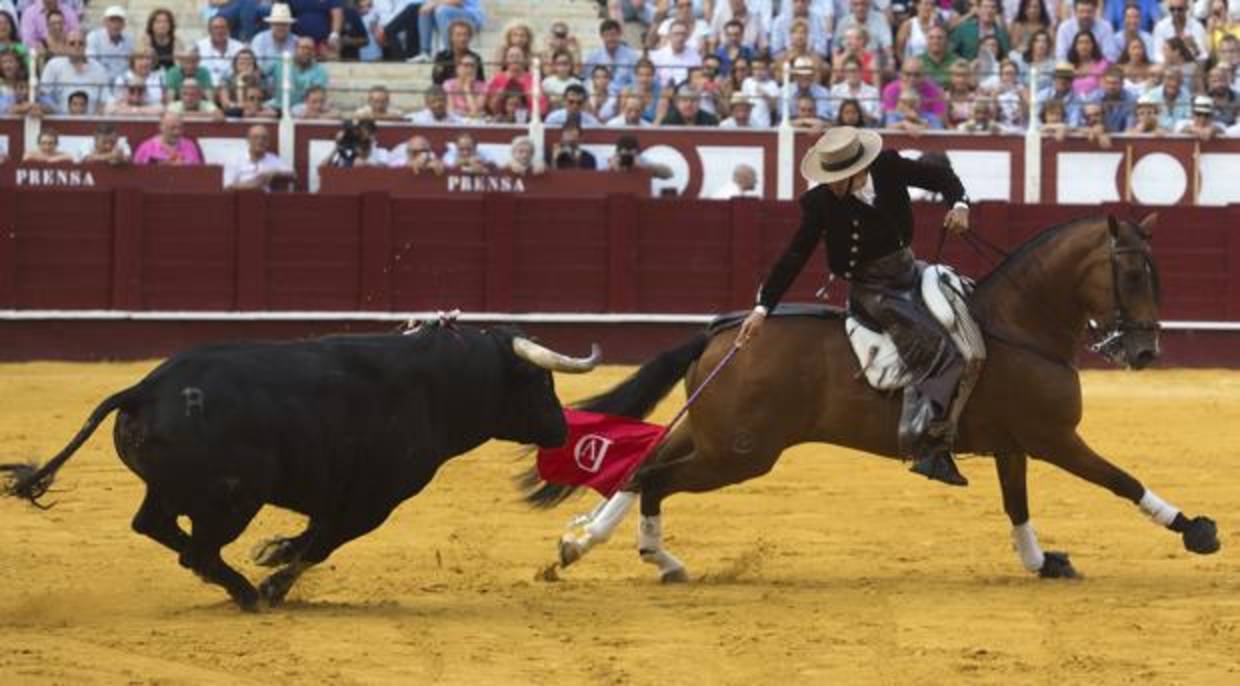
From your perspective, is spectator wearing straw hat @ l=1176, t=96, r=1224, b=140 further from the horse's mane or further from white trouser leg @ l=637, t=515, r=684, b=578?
white trouser leg @ l=637, t=515, r=684, b=578

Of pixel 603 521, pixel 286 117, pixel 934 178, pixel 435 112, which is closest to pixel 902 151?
pixel 435 112

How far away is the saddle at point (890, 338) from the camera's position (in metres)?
9.95

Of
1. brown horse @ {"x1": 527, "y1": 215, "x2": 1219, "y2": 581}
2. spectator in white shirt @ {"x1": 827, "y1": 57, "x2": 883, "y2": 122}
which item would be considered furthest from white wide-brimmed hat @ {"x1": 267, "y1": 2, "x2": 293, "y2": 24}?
brown horse @ {"x1": 527, "y1": 215, "x2": 1219, "y2": 581}

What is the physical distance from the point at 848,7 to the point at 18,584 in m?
11.9

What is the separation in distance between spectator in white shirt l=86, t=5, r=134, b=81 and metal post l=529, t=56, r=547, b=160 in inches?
116

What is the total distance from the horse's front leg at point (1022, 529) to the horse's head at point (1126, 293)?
57 cm

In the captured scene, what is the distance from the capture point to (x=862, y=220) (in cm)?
997

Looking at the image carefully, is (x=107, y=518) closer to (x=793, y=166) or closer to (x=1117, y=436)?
(x=1117, y=436)

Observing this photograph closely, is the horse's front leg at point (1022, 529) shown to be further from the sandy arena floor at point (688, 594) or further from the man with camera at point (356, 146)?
the man with camera at point (356, 146)

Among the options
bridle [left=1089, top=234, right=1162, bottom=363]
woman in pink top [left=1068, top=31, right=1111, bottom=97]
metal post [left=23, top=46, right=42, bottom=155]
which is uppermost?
woman in pink top [left=1068, top=31, right=1111, bottom=97]

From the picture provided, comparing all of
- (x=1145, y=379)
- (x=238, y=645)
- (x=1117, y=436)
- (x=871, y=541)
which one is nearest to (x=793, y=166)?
(x=1145, y=379)

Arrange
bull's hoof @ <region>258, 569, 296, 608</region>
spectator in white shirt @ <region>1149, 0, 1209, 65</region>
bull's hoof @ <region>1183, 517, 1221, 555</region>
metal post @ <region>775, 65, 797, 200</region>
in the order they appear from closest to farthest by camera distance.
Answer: bull's hoof @ <region>258, 569, 296, 608</region> < bull's hoof @ <region>1183, 517, 1221, 555</region> < metal post @ <region>775, 65, 797, 200</region> < spectator in white shirt @ <region>1149, 0, 1209, 65</region>

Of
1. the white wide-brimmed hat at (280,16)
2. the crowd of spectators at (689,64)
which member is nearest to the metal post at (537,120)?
the crowd of spectators at (689,64)

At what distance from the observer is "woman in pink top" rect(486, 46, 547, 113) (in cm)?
1912
